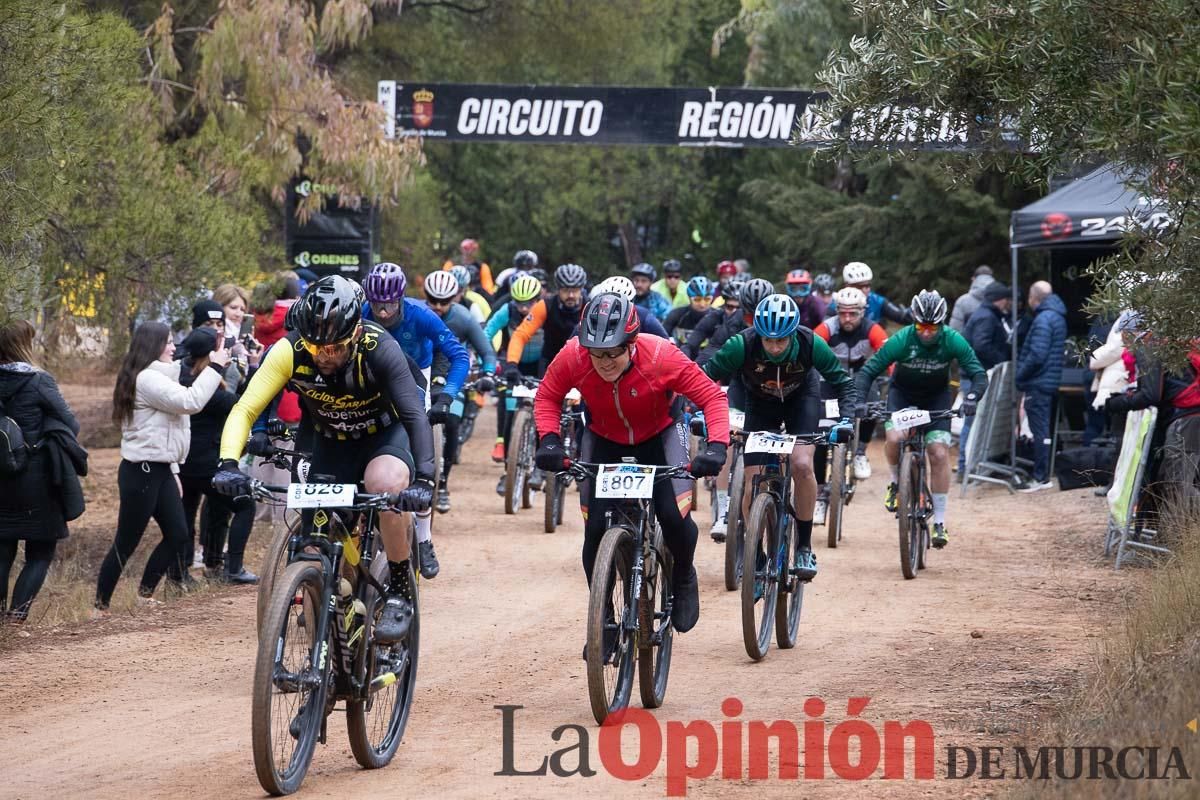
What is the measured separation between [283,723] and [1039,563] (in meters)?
8.51

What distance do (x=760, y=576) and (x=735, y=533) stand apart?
4.81 feet

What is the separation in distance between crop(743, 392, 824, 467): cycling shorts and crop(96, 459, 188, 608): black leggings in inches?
150

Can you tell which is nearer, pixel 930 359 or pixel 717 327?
pixel 930 359

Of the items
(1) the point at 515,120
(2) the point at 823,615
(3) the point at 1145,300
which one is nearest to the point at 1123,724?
(3) the point at 1145,300

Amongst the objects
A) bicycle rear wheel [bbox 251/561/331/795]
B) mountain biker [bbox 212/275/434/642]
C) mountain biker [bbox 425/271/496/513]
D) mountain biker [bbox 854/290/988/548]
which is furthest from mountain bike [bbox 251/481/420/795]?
mountain biker [bbox 854/290/988/548]

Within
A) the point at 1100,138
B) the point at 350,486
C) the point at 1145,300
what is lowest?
the point at 350,486

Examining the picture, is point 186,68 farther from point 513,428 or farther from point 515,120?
point 513,428

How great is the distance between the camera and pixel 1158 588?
29.9ft

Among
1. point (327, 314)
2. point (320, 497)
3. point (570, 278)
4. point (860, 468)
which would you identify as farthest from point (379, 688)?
point (860, 468)

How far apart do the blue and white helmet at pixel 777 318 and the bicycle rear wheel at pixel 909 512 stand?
2554 mm

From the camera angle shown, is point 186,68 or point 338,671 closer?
point 338,671

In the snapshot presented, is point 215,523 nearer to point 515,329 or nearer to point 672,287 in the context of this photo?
point 515,329

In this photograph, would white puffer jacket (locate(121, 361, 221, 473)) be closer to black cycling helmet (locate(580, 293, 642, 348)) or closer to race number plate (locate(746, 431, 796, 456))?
race number plate (locate(746, 431, 796, 456))

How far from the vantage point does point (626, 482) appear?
24.7 feet
